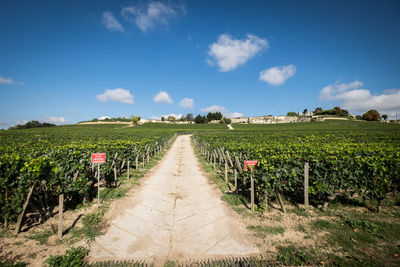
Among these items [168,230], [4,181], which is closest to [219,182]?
[168,230]

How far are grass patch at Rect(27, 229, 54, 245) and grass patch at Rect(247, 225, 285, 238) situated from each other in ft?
21.3

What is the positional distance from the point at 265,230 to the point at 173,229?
3157 mm

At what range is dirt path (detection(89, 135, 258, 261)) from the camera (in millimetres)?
4344

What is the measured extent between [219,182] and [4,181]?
9.29m

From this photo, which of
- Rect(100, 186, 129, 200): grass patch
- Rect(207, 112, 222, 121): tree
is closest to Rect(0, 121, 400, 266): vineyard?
Rect(100, 186, 129, 200): grass patch

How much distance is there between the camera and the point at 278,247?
14.8 ft

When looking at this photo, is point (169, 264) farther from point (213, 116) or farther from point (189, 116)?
point (189, 116)

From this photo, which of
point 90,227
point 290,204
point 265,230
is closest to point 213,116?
point 290,204

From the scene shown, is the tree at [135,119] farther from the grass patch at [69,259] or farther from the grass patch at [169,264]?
the grass patch at [169,264]

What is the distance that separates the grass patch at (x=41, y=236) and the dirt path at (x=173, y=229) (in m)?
1.55

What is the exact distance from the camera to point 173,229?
5387 mm

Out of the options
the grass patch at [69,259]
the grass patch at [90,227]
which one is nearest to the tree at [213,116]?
the grass patch at [90,227]

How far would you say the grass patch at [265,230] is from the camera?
16.9 ft

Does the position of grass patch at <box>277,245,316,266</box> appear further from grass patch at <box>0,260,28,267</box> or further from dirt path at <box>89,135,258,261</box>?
grass patch at <box>0,260,28,267</box>
